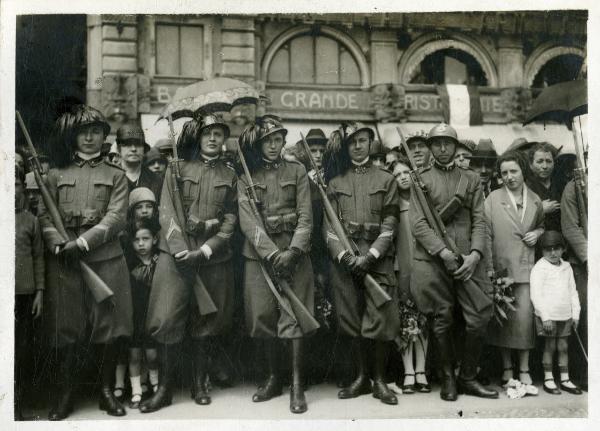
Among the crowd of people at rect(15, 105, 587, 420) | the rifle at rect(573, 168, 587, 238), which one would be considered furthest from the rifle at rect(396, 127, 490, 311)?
the rifle at rect(573, 168, 587, 238)

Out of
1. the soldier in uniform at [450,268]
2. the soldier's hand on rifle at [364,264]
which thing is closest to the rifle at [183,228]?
the soldier's hand on rifle at [364,264]

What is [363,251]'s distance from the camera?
595cm

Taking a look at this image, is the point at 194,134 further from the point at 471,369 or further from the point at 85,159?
the point at 471,369

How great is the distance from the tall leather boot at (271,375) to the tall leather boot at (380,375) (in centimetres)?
80

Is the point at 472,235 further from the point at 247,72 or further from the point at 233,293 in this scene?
the point at 247,72

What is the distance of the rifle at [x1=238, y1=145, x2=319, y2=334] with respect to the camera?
18.9ft

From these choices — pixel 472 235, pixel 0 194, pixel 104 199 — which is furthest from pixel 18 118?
pixel 472 235

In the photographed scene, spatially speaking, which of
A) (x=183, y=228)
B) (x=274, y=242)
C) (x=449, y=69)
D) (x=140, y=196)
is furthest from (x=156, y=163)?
(x=449, y=69)

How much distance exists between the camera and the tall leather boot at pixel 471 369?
5.92 meters

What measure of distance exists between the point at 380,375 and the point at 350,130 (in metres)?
2.05

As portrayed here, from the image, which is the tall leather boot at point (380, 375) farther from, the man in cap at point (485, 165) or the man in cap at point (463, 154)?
the man in cap at point (463, 154)

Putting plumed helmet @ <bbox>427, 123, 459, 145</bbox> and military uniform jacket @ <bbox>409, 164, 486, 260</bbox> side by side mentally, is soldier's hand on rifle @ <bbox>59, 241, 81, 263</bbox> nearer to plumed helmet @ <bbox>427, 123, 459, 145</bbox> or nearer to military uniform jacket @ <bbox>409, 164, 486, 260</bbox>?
military uniform jacket @ <bbox>409, 164, 486, 260</bbox>

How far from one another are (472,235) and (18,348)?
3.90 m

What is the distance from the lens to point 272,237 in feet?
19.3
